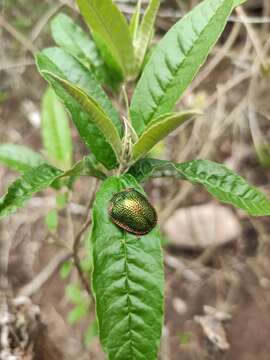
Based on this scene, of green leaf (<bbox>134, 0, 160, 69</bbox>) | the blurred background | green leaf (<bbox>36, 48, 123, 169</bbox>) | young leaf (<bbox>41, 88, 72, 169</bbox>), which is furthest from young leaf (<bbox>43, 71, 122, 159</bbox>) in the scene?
the blurred background

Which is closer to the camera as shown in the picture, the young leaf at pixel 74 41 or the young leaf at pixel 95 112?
the young leaf at pixel 95 112

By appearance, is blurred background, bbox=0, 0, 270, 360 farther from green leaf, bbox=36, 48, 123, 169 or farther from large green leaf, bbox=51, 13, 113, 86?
green leaf, bbox=36, 48, 123, 169

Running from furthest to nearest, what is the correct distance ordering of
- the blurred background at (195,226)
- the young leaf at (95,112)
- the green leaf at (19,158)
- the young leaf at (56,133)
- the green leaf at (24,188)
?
the blurred background at (195,226) → the young leaf at (56,133) → the green leaf at (19,158) → the green leaf at (24,188) → the young leaf at (95,112)

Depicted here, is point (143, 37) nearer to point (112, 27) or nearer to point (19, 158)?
point (112, 27)

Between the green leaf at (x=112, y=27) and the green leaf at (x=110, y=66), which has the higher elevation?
the green leaf at (x=112, y=27)

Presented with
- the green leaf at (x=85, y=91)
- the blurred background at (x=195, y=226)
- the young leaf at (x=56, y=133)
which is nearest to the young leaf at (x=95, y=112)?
the green leaf at (x=85, y=91)

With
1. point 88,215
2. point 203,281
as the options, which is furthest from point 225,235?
point 88,215

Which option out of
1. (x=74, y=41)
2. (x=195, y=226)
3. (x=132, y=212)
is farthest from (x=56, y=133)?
(x=195, y=226)

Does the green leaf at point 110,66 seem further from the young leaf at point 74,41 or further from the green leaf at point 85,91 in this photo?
the green leaf at point 85,91
